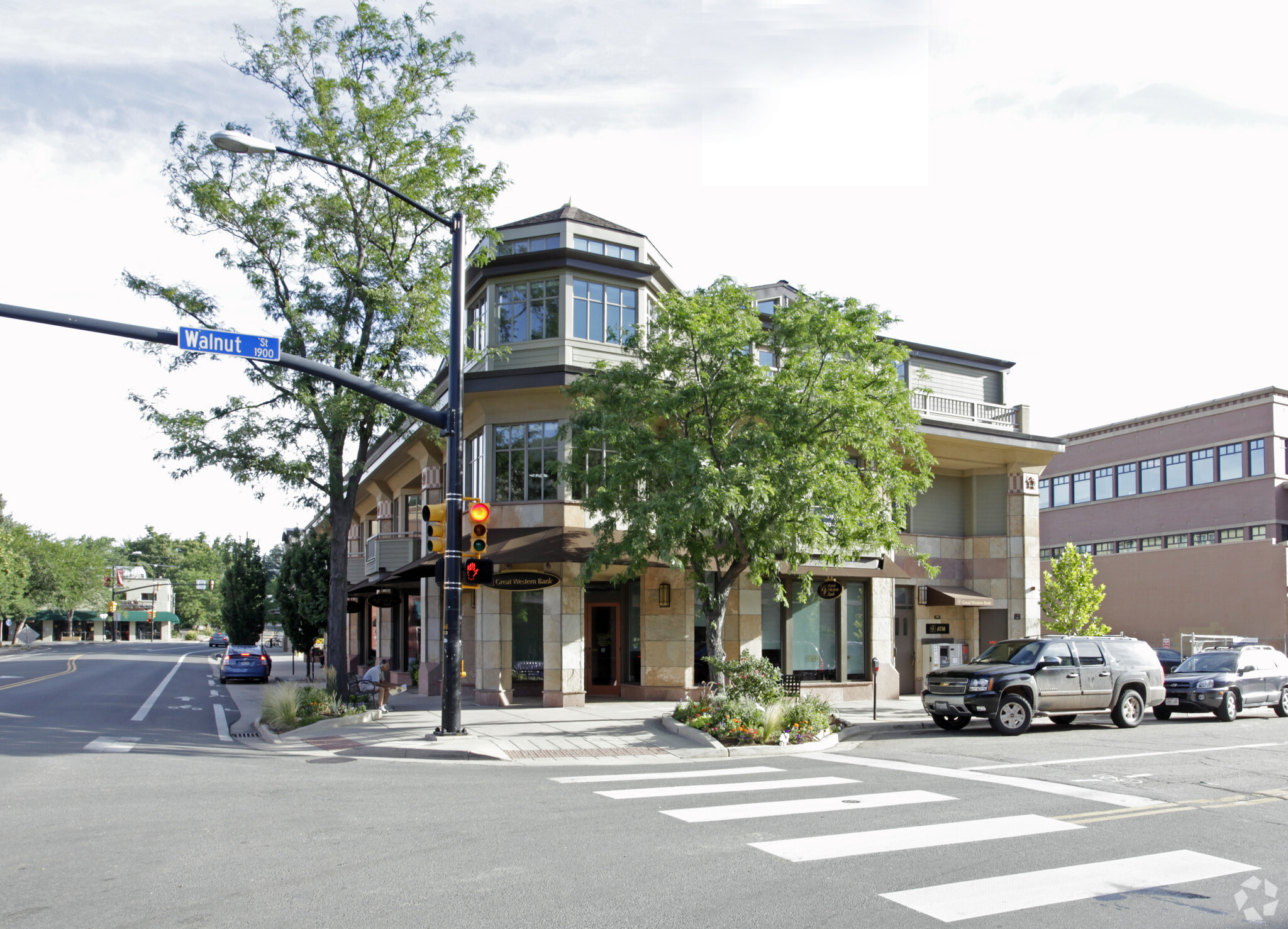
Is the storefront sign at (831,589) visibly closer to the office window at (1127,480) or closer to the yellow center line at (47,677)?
the yellow center line at (47,677)

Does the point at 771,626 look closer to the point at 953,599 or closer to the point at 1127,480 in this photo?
the point at 953,599

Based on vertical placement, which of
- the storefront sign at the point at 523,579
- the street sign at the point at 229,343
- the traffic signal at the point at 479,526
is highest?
the street sign at the point at 229,343

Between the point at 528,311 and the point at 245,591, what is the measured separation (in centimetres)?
3538

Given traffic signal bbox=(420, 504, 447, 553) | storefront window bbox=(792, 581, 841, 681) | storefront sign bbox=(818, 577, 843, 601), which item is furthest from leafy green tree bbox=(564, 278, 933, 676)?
storefront window bbox=(792, 581, 841, 681)

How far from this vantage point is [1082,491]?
54.8 metres

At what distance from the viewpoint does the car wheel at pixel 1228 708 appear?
2017cm

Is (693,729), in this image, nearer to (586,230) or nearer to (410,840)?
(410,840)

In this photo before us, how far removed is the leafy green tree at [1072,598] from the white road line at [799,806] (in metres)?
22.9

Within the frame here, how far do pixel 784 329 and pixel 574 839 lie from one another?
12082 millimetres

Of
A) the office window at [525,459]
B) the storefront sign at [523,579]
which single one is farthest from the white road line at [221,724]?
the office window at [525,459]

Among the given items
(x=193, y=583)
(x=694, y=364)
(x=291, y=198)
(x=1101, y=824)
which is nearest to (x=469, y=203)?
(x=291, y=198)

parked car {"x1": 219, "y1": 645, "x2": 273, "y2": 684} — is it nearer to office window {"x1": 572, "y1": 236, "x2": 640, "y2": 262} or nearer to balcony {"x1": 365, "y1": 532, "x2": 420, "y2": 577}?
balcony {"x1": 365, "y1": 532, "x2": 420, "y2": 577}

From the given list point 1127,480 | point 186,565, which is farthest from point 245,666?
point 186,565

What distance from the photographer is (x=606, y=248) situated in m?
23.4
